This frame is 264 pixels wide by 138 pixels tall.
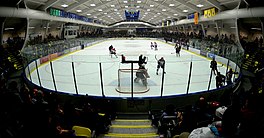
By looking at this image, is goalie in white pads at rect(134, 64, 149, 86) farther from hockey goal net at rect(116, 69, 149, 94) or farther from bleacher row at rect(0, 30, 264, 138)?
bleacher row at rect(0, 30, 264, 138)

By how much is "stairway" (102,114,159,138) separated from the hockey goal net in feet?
3.60

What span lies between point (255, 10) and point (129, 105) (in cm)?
1266

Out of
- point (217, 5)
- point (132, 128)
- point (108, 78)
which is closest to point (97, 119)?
point (132, 128)

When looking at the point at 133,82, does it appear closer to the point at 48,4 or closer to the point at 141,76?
the point at 141,76

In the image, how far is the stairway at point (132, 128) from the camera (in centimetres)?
470

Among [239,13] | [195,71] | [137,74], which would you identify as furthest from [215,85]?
[239,13]

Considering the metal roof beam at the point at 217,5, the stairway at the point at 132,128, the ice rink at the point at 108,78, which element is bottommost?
the stairway at the point at 132,128

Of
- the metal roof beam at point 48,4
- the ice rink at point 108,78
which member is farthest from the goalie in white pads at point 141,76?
the metal roof beam at point 48,4

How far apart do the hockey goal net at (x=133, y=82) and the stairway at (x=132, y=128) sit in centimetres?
110

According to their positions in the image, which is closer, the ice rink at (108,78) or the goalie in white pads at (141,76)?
the goalie in white pads at (141,76)

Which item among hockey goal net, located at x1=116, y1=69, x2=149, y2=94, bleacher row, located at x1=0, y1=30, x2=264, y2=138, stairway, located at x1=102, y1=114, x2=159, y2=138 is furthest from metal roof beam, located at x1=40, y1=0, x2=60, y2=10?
stairway, located at x1=102, y1=114, x2=159, y2=138

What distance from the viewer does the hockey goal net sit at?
682cm

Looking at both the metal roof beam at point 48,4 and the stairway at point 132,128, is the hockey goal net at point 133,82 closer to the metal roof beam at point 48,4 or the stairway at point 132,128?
the stairway at point 132,128

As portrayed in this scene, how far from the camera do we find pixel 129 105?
6547 millimetres
